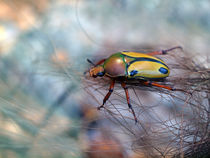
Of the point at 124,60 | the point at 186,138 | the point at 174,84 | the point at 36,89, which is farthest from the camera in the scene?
the point at 36,89

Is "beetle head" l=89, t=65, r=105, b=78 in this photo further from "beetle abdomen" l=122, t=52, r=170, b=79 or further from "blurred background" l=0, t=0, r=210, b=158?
"beetle abdomen" l=122, t=52, r=170, b=79

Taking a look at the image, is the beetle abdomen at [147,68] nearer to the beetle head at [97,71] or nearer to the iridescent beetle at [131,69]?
the iridescent beetle at [131,69]

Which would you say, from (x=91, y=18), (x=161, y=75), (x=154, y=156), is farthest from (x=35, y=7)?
(x=154, y=156)

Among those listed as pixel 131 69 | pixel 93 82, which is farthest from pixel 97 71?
pixel 131 69

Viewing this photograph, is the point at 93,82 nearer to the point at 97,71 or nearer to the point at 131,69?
the point at 97,71

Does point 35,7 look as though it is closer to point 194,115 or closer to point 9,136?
point 9,136

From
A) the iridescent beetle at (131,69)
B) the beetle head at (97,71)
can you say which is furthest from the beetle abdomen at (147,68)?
the beetle head at (97,71)
